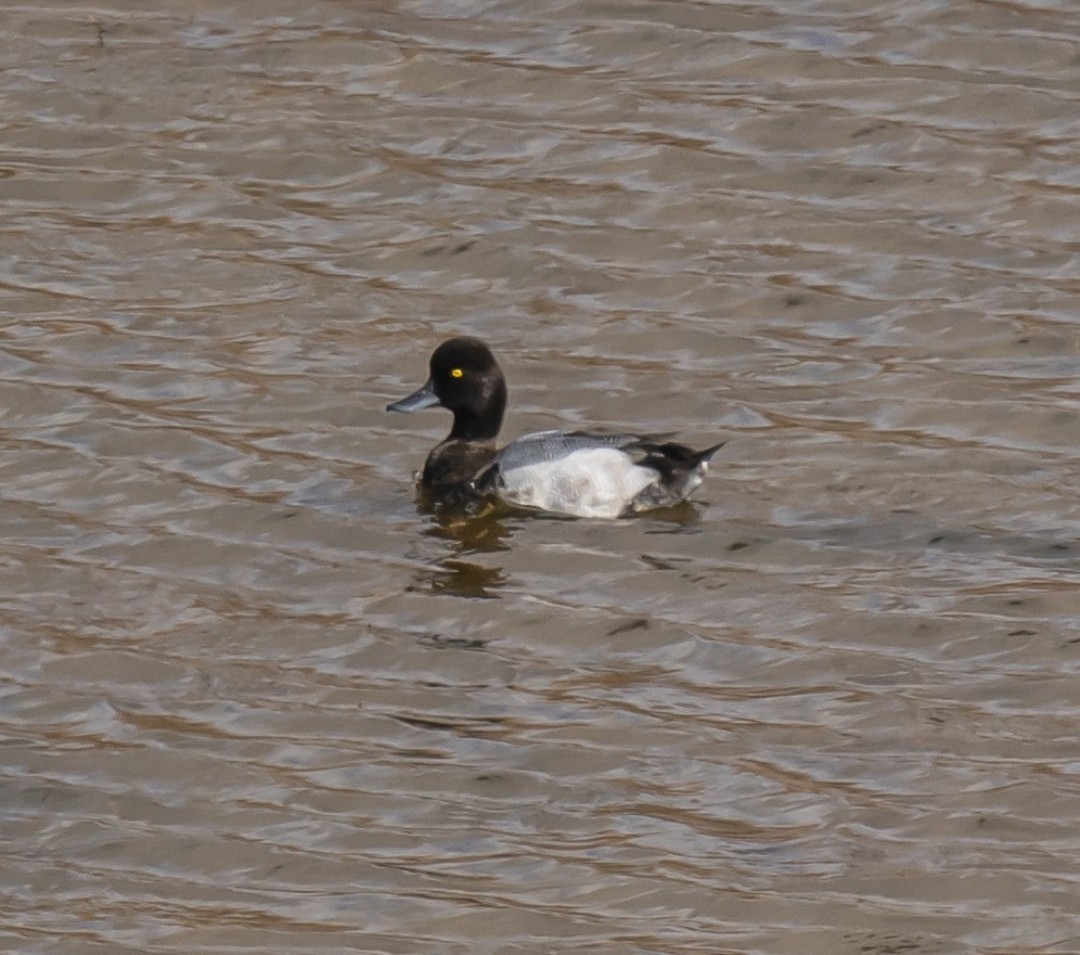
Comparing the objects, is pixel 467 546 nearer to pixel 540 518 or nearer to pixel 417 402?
pixel 540 518

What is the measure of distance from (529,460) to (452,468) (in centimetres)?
34

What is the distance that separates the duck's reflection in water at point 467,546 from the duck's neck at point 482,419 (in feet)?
1.31

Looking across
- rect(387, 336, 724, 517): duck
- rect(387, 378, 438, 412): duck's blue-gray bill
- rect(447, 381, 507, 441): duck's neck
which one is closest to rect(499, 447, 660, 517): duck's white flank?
rect(387, 336, 724, 517): duck

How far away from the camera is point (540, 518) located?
991cm

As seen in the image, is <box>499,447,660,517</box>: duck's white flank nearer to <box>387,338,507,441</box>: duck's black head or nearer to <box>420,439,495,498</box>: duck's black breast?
<box>420,439,495,498</box>: duck's black breast

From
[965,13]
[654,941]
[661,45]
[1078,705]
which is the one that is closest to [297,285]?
[661,45]

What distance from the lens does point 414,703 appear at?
7938 mm

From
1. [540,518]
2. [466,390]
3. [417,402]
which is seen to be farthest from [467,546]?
[417,402]

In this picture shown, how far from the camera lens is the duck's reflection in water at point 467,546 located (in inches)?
358

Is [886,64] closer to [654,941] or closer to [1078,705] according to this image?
[1078,705]

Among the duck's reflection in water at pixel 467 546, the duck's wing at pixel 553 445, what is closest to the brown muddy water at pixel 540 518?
the duck's reflection in water at pixel 467 546

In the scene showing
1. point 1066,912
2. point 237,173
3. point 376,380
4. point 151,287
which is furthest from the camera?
point 237,173

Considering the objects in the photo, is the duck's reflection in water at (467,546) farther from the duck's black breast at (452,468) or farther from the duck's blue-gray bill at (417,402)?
the duck's blue-gray bill at (417,402)

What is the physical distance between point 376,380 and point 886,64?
3.35 metres
